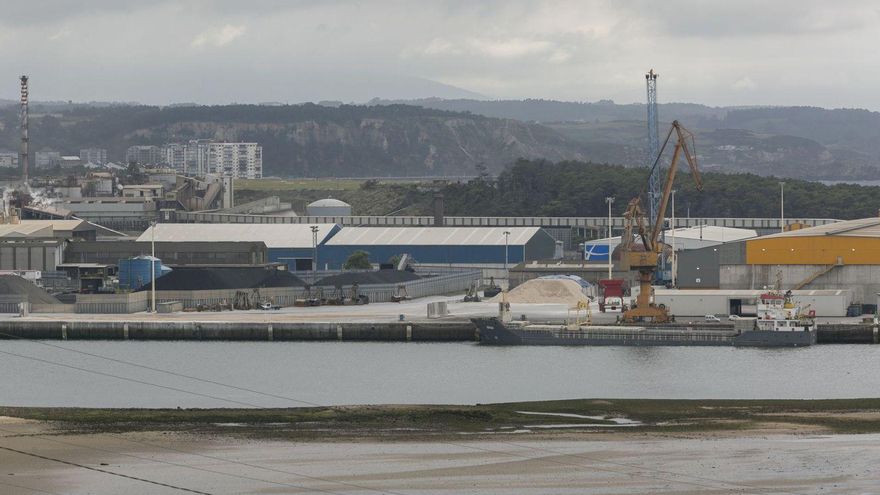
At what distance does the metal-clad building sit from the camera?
409 feet

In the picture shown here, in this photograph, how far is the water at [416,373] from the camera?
195 ft

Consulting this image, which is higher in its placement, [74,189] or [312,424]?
[74,189]

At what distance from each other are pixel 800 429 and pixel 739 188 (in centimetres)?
12439

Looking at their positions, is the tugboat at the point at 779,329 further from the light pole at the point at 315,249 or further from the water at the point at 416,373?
the light pole at the point at 315,249

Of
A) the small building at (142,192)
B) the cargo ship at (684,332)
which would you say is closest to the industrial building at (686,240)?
the cargo ship at (684,332)

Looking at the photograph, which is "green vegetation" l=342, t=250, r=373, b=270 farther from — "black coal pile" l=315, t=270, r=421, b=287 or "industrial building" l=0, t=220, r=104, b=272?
"industrial building" l=0, t=220, r=104, b=272

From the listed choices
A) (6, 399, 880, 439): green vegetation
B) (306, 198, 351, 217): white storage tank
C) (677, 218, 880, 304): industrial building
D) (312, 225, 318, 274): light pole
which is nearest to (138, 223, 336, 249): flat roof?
(312, 225, 318, 274): light pole

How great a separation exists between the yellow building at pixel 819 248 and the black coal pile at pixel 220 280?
2559 centimetres

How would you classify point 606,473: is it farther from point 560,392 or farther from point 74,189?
point 74,189

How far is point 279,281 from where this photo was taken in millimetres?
98750

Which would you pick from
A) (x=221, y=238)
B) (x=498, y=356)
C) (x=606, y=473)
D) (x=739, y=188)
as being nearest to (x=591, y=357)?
(x=498, y=356)

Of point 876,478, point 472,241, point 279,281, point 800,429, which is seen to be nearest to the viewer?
point 876,478

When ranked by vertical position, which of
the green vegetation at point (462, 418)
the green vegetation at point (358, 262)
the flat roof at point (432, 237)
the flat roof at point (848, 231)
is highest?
the flat roof at point (432, 237)

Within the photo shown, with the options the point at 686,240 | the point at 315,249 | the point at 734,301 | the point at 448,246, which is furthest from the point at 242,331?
the point at 686,240
